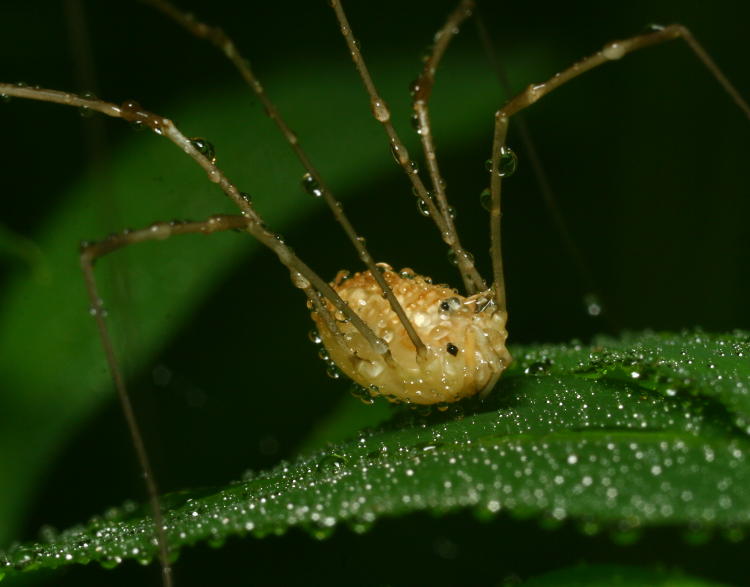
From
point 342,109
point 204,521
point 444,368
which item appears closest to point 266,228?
point 444,368

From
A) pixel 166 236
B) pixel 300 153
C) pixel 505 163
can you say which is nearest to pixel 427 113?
pixel 505 163

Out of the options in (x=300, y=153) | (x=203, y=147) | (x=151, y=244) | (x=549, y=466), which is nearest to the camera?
(x=549, y=466)

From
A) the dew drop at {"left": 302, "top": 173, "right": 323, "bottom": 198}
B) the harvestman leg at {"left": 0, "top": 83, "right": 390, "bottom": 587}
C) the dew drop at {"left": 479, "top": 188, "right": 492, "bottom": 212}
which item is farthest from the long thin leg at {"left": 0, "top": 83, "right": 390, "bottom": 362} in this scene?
the dew drop at {"left": 479, "top": 188, "right": 492, "bottom": 212}

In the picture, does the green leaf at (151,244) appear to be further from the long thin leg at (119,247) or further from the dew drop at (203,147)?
the long thin leg at (119,247)

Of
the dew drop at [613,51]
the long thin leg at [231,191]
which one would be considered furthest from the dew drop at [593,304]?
the long thin leg at [231,191]

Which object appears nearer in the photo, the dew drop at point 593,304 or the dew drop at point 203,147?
the dew drop at point 203,147

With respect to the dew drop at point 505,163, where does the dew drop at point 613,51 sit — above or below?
above

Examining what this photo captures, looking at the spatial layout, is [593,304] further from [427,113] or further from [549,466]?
[549,466]

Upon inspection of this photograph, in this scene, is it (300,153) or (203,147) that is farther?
(203,147)
